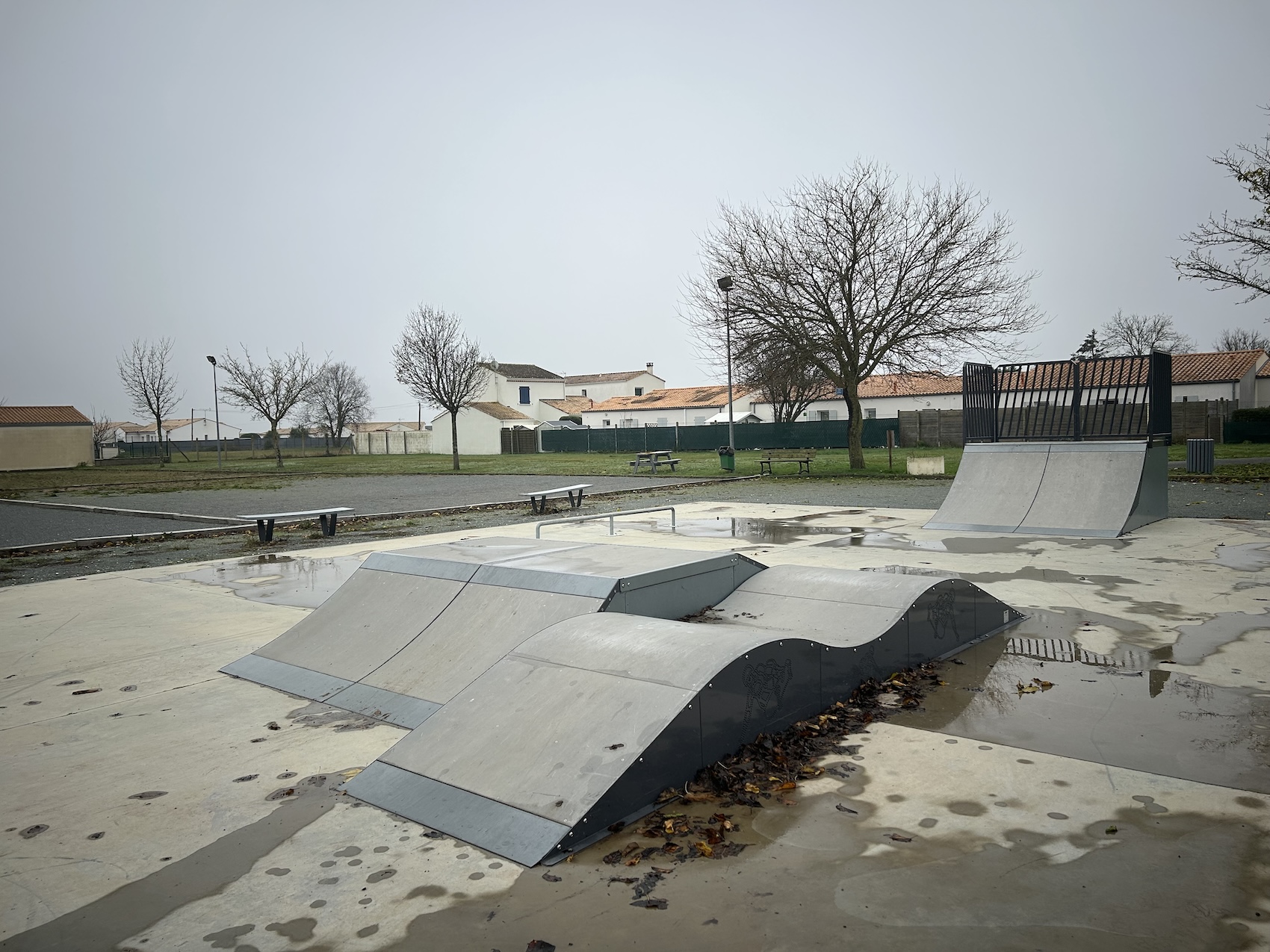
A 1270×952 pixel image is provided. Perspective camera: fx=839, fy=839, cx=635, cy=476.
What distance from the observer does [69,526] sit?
16.3 metres

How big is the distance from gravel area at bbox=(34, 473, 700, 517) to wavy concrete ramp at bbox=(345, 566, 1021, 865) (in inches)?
531

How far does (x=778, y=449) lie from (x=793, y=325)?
2335 centimetres

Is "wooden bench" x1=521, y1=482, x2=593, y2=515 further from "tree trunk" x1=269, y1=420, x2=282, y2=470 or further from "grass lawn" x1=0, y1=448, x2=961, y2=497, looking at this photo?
"tree trunk" x1=269, y1=420, x2=282, y2=470

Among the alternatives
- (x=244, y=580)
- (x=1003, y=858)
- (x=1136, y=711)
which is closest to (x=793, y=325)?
(x=244, y=580)

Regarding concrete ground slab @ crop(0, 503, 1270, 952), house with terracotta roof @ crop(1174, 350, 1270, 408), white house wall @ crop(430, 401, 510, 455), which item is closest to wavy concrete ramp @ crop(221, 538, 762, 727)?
concrete ground slab @ crop(0, 503, 1270, 952)

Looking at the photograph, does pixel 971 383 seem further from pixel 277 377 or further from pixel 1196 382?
pixel 277 377

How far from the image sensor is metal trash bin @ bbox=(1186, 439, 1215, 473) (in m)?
21.3

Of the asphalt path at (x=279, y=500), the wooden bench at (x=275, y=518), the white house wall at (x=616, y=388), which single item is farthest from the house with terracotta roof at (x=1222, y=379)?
the wooden bench at (x=275, y=518)

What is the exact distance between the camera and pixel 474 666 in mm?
5152

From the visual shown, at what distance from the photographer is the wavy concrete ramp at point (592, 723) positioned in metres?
3.38

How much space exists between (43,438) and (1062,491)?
62.1 meters

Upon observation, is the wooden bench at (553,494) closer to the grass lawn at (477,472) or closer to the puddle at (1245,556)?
the puddle at (1245,556)

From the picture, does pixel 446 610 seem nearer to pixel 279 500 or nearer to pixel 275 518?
pixel 275 518

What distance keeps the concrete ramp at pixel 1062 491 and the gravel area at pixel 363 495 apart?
9.87 metres
